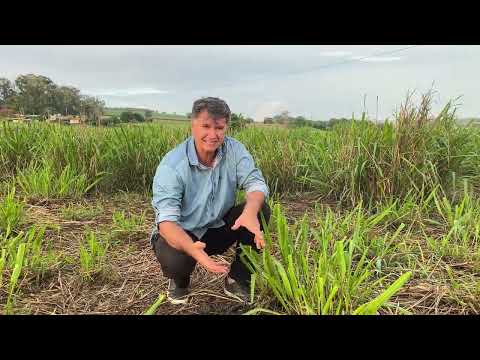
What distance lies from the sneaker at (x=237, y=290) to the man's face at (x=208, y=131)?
23.8 inches

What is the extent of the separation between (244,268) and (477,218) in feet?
4.76

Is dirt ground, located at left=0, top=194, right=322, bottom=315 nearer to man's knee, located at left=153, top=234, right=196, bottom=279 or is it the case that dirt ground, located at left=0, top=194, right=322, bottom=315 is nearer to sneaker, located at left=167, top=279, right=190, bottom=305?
sneaker, located at left=167, top=279, right=190, bottom=305

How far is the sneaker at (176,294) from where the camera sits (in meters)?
1.91

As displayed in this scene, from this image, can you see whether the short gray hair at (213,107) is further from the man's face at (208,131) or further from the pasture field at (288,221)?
the pasture field at (288,221)

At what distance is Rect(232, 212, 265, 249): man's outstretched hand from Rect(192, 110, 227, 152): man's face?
320mm

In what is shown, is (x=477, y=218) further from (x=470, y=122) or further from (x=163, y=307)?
(x=163, y=307)

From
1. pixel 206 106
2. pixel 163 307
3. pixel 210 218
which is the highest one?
pixel 206 106

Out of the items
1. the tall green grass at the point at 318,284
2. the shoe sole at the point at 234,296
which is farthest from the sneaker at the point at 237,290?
the tall green grass at the point at 318,284

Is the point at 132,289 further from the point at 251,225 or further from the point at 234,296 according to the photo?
the point at 251,225

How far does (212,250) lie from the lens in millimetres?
2102

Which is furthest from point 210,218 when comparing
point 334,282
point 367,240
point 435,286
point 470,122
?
point 470,122

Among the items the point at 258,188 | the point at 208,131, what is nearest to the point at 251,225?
the point at 258,188

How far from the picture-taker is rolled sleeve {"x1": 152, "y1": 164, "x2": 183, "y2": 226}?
1755 millimetres

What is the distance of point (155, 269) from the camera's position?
7.40 ft
